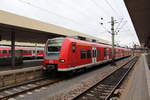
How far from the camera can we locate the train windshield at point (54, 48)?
445 inches

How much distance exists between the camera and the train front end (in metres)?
11.1

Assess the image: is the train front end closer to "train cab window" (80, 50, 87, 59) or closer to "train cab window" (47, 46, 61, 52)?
"train cab window" (47, 46, 61, 52)

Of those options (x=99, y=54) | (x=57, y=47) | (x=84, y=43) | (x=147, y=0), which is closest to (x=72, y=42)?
(x=57, y=47)

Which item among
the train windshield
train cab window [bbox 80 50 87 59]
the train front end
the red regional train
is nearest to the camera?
the red regional train

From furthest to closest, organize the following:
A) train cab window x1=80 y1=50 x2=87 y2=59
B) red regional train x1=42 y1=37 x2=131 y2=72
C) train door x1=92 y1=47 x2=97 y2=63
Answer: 1. train door x1=92 y1=47 x2=97 y2=63
2. train cab window x1=80 y1=50 x2=87 y2=59
3. red regional train x1=42 y1=37 x2=131 y2=72

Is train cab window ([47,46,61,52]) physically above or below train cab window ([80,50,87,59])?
above

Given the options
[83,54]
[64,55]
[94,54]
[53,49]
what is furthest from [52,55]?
[94,54]

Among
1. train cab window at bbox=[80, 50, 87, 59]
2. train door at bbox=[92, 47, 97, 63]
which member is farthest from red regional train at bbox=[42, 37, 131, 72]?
train door at bbox=[92, 47, 97, 63]

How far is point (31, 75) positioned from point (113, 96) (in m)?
6.34

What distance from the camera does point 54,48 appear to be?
1158 cm

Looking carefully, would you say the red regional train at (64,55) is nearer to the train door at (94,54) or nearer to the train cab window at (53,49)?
the train cab window at (53,49)

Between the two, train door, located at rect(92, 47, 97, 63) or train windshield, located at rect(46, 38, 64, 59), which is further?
train door, located at rect(92, 47, 97, 63)

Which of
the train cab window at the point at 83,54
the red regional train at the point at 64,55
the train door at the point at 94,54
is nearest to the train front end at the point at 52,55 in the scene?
the red regional train at the point at 64,55

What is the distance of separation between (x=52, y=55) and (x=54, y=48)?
20.6 inches
